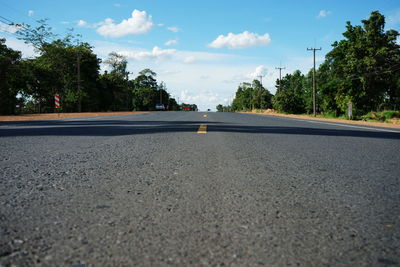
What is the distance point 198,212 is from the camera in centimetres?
204

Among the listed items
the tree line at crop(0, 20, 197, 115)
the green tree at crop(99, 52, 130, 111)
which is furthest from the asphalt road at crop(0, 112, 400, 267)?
the green tree at crop(99, 52, 130, 111)

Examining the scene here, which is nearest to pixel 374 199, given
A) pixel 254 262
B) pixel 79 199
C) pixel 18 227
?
pixel 254 262

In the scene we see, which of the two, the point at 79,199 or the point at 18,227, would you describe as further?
the point at 79,199

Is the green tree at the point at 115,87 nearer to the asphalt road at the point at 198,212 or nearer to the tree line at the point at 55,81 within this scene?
the tree line at the point at 55,81

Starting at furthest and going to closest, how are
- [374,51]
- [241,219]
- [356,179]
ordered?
[374,51] < [356,179] < [241,219]

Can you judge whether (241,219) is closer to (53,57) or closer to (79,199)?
(79,199)

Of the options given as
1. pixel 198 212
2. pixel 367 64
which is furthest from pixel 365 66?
pixel 198 212

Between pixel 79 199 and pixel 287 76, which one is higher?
pixel 287 76

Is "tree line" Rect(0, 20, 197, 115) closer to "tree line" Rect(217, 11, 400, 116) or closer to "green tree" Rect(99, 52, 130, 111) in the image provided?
"green tree" Rect(99, 52, 130, 111)

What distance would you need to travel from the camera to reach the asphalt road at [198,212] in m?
1.46

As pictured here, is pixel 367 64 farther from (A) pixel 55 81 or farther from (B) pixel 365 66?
(A) pixel 55 81

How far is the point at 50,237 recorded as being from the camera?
1618mm

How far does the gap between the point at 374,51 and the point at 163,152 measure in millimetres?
34277

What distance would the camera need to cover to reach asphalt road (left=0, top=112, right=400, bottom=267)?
1.46 metres
